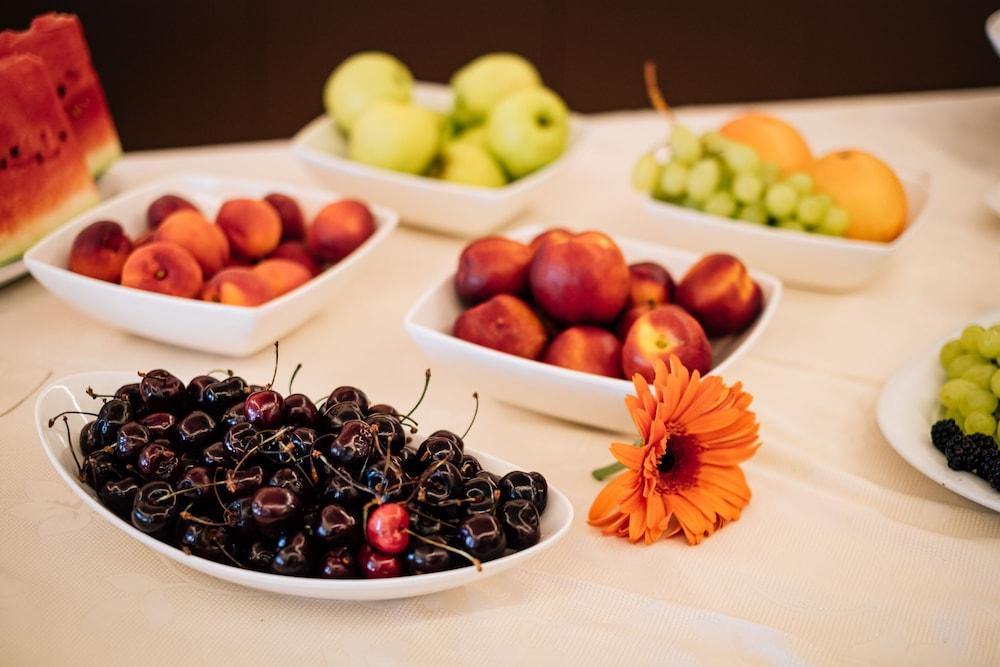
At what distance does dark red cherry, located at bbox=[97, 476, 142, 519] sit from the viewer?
60cm

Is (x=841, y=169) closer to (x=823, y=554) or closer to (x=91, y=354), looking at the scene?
(x=823, y=554)

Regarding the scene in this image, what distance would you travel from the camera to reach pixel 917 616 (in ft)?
2.08

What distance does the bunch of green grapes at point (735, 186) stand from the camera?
3.41 feet

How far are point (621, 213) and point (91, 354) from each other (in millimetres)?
735

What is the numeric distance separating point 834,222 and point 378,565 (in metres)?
0.74

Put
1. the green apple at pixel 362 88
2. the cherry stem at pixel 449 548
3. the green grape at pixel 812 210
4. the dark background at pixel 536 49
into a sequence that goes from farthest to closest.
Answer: the dark background at pixel 536 49 → the green apple at pixel 362 88 → the green grape at pixel 812 210 → the cherry stem at pixel 449 548

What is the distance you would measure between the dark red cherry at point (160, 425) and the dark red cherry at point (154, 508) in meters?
0.06

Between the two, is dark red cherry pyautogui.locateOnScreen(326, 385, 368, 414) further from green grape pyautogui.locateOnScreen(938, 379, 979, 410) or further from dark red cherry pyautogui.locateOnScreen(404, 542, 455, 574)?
green grape pyautogui.locateOnScreen(938, 379, 979, 410)

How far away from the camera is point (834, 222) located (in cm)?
103

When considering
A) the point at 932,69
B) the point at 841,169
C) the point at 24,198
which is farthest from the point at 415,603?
the point at 932,69

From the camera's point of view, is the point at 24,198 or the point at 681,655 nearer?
the point at 681,655

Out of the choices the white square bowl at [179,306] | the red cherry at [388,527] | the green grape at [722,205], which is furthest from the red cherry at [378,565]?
the green grape at [722,205]

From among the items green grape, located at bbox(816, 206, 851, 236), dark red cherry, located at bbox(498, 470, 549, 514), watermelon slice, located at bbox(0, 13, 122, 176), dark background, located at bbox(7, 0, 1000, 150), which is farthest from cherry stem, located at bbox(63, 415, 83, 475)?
dark background, located at bbox(7, 0, 1000, 150)

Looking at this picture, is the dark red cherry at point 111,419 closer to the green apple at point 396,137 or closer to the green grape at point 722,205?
the green apple at point 396,137
